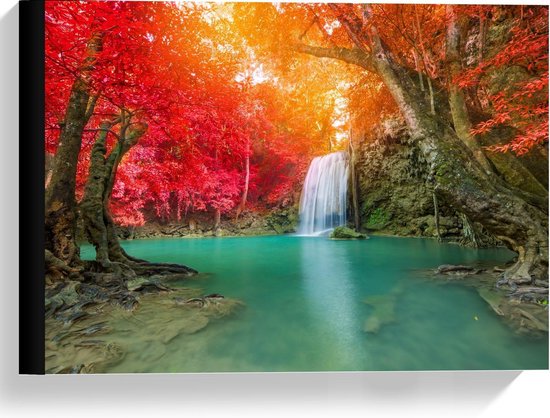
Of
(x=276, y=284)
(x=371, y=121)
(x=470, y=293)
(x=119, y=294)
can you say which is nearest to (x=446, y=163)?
(x=470, y=293)

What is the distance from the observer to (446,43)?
2.60 meters

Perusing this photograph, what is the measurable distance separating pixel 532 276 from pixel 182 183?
3603mm

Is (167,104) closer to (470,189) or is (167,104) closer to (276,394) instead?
(276,394)

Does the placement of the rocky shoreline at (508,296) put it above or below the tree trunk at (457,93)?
below

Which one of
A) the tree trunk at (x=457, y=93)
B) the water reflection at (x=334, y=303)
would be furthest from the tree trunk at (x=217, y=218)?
the tree trunk at (x=457, y=93)

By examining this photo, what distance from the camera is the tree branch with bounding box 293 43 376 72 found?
9.04 feet

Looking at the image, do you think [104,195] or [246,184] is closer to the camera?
[104,195]

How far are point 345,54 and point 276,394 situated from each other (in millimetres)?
3359

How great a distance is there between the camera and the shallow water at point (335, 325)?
5.66ft

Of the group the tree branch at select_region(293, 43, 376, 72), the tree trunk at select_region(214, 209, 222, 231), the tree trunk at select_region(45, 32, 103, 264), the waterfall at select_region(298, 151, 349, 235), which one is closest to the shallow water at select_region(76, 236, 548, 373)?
the tree trunk at select_region(45, 32, 103, 264)

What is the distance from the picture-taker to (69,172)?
2279 mm

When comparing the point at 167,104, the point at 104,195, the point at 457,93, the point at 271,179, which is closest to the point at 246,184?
the point at 271,179

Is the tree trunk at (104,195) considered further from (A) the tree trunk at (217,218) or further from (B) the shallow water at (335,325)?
(A) the tree trunk at (217,218)

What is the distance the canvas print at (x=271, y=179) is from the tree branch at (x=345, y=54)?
0.06ft
